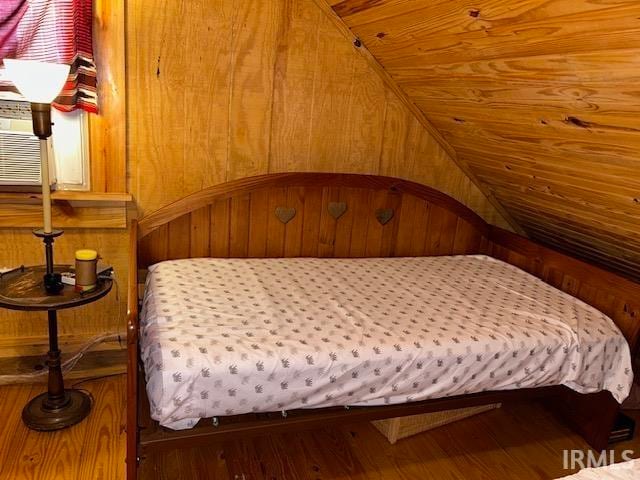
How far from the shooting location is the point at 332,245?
2389mm

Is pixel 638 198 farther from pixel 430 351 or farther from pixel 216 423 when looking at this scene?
pixel 216 423

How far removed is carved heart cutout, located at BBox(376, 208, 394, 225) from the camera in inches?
95.2

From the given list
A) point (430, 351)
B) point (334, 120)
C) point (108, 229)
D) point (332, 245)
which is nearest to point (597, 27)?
point (430, 351)

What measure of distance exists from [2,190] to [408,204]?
1.72 m

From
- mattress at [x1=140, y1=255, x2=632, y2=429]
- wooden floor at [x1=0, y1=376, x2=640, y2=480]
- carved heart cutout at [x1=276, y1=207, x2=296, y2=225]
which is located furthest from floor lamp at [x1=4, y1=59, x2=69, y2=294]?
carved heart cutout at [x1=276, y1=207, x2=296, y2=225]

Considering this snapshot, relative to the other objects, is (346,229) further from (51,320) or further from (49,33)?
(49,33)

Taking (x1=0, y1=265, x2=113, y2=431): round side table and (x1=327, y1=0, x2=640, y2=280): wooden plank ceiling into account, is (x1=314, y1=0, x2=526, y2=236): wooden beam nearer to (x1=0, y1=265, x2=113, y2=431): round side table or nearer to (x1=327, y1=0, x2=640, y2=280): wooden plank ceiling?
(x1=327, y1=0, x2=640, y2=280): wooden plank ceiling

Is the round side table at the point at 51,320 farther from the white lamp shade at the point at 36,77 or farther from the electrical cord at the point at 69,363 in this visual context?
the white lamp shade at the point at 36,77

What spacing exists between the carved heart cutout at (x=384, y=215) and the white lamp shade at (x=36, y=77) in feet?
4.67

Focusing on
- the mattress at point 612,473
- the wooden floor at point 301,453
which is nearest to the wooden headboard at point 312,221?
the wooden floor at point 301,453

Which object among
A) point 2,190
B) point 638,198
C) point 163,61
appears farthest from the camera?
point 163,61

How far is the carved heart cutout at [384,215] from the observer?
2.42m

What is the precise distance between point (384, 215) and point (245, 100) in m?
0.83

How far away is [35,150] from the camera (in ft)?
6.09
